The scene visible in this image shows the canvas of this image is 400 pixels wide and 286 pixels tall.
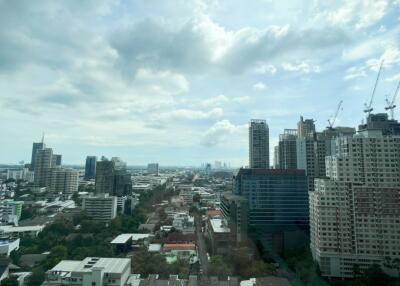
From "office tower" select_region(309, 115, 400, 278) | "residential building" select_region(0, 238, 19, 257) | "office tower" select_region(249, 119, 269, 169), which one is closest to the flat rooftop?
"residential building" select_region(0, 238, 19, 257)

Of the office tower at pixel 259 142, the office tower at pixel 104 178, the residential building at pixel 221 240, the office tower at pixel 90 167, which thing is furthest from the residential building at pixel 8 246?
→ the office tower at pixel 90 167

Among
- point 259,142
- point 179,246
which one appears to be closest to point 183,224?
point 179,246

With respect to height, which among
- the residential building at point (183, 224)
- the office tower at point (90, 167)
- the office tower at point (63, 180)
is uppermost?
the office tower at point (90, 167)

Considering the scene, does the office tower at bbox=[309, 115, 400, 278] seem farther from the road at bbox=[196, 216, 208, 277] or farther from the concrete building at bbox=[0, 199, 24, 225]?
the concrete building at bbox=[0, 199, 24, 225]

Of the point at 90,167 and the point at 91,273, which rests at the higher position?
the point at 90,167

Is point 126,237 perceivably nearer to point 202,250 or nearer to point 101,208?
point 202,250

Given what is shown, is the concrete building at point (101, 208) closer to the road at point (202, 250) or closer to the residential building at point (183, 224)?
the residential building at point (183, 224)

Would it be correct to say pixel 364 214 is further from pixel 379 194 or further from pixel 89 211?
pixel 89 211
